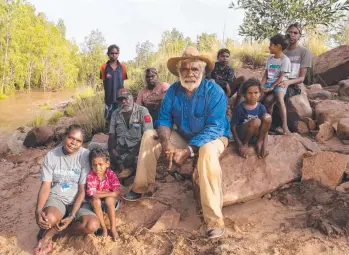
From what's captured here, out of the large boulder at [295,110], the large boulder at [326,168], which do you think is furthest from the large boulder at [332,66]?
the large boulder at [326,168]

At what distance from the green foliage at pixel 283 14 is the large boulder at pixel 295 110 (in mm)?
3969

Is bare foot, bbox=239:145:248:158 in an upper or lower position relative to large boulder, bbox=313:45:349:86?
lower

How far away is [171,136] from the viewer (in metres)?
3.72

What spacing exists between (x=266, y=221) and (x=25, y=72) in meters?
21.5

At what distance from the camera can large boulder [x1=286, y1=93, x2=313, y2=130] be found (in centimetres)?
534

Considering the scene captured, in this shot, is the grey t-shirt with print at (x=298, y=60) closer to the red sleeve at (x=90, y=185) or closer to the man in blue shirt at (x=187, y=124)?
the man in blue shirt at (x=187, y=124)

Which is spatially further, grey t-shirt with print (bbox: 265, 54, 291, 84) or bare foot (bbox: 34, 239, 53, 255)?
grey t-shirt with print (bbox: 265, 54, 291, 84)

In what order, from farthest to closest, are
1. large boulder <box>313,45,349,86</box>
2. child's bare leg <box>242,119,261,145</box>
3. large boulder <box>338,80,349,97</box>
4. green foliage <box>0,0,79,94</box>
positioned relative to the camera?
green foliage <box>0,0,79,94</box> < large boulder <box>313,45,349,86</box> < large boulder <box>338,80,349,97</box> < child's bare leg <box>242,119,261,145</box>

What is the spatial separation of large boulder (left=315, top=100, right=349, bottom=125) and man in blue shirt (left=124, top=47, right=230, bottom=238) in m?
2.36

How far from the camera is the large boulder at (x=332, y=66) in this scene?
287 inches

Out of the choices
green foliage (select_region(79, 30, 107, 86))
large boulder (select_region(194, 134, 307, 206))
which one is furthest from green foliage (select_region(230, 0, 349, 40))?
green foliage (select_region(79, 30, 107, 86))

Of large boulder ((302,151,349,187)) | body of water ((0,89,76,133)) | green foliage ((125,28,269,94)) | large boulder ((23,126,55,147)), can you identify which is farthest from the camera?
body of water ((0,89,76,133))

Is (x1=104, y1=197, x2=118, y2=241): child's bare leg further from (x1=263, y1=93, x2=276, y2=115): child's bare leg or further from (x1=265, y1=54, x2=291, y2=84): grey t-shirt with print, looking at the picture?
(x1=265, y1=54, x2=291, y2=84): grey t-shirt with print

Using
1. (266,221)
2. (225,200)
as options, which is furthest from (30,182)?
(266,221)
